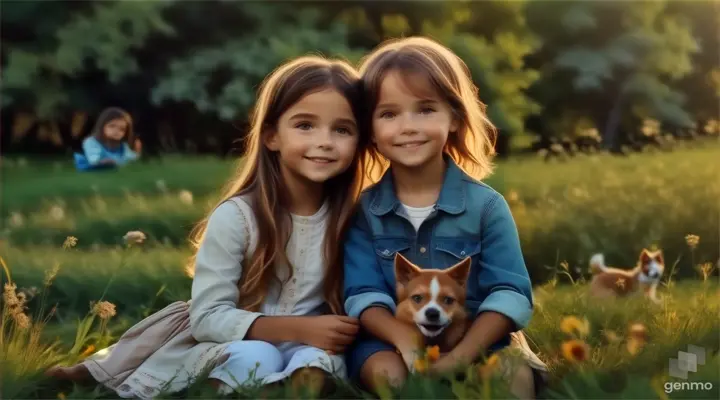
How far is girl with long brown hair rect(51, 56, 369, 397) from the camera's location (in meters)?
3.24

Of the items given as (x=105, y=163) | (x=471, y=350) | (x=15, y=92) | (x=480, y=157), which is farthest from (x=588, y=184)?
(x=15, y=92)

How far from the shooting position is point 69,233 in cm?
662

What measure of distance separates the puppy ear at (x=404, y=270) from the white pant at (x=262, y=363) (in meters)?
0.35

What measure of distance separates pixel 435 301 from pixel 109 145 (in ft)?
26.3

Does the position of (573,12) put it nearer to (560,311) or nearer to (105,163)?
(105,163)

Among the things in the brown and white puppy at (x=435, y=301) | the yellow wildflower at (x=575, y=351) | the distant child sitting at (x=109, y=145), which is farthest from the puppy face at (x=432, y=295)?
the distant child sitting at (x=109, y=145)

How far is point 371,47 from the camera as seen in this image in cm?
1106

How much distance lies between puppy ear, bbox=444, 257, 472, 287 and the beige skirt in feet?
2.62

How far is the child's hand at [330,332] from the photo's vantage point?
10.6ft

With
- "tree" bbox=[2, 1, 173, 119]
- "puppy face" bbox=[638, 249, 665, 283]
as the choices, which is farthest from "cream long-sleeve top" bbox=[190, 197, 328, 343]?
"tree" bbox=[2, 1, 173, 119]

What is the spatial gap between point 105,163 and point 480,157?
7.22 m

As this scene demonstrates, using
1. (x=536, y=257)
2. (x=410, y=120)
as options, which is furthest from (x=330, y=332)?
(x=536, y=257)

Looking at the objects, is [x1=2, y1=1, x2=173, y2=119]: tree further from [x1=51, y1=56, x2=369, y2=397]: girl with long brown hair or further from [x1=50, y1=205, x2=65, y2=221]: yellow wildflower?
[x1=51, y1=56, x2=369, y2=397]: girl with long brown hair

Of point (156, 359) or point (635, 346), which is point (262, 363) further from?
point (635, 346)
